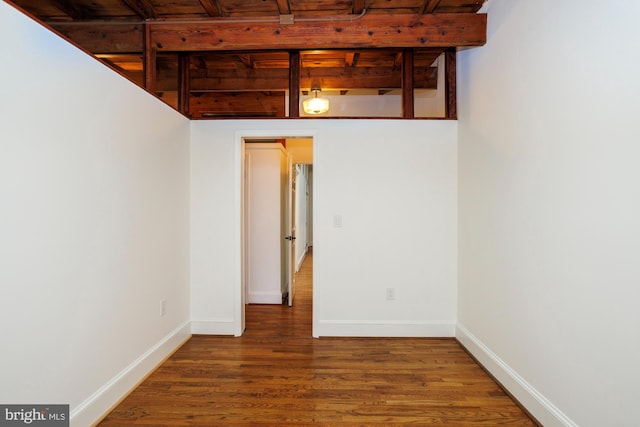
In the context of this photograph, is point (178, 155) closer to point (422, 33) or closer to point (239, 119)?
point (239, 119)

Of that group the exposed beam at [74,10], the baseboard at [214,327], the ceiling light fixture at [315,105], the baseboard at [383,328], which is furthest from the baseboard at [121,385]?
the exposed beam at [74,10]

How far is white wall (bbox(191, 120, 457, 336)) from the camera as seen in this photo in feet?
9.40

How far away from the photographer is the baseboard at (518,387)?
1.65 metres

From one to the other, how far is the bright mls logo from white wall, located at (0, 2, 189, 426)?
4 cm

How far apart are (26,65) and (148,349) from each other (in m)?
1.92

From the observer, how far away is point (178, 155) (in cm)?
267

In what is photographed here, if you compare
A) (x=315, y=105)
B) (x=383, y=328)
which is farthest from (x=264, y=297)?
(x=315, y=105)

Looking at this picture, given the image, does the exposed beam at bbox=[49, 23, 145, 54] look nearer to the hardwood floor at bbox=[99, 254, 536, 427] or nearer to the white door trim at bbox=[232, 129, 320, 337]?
the white door trim at bbox=[232, 129, 320, 337]

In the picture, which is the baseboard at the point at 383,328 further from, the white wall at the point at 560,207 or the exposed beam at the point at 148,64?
the exposed beam at the point at 148,64

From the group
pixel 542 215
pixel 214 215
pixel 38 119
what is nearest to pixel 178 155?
pixel 214 215

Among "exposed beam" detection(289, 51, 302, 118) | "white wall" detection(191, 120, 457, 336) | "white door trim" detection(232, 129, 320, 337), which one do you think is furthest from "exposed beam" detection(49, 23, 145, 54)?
"exposed beam" detection(289, 51, 302, 118)

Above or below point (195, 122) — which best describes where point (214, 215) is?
below

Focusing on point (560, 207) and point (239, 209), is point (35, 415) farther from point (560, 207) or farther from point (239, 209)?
point (560, 207)

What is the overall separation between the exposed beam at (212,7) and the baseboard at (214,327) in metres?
→ 2.78
